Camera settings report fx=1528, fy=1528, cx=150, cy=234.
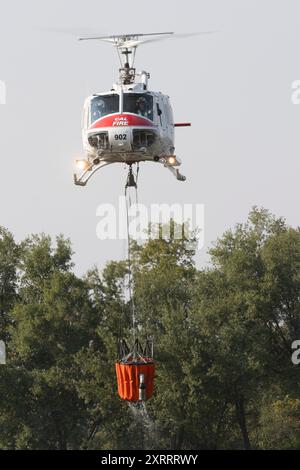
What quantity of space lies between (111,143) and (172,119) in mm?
4206

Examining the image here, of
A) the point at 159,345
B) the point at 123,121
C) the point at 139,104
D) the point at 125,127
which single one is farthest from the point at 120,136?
the point at 159,345

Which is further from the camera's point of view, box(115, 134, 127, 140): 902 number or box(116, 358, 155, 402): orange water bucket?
box(116, 358, 155, 402): orange water bucket

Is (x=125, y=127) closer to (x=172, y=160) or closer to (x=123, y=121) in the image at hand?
(x=123, y=121)

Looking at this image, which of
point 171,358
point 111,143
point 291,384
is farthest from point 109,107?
point 291,384

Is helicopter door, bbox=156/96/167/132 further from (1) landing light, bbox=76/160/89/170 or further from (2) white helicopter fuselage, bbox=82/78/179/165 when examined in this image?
(1) landing light, bbox=76/160/89/170

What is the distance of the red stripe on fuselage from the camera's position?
5991cm

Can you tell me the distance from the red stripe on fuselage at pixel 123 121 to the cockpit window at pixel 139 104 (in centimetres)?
27

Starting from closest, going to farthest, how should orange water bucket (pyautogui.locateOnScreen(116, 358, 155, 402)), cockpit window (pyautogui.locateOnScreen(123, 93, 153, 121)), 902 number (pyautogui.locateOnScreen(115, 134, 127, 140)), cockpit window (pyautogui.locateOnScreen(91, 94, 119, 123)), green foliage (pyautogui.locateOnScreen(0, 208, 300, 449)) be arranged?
902 number (pyautogui.locateOnScreen(115, 134, 127, 140))
cockpit window (pyautogui.locateOnScreen(123, 93, 153, 121))
cockpit window (pyautogui.locateOnScreen(91, 94, 119, 123))
orange water bucket (pyautogui.locateOnScreen(116, 358, 155, 402))
green foliage (pyautogui.locateOnScreen(0, 208, 300, 449))

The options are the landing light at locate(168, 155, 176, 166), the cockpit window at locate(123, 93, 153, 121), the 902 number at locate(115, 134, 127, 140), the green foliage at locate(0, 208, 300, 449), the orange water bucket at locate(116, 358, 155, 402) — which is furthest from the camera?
the green foliage at locate(0, 208, 300, 449)

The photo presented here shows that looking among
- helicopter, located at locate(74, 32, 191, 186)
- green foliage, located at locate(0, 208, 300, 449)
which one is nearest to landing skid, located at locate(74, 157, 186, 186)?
helicopter, located at locate(74, 32, 191, 186)

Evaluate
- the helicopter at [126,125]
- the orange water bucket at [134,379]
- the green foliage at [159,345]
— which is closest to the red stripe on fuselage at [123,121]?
the helicopter at [126,125]

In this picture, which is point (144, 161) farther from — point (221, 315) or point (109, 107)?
point (221, 315)

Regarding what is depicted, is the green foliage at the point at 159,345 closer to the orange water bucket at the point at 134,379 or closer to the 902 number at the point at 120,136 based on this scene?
the orange water bucket at the point at 134,379

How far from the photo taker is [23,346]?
3693 inches
